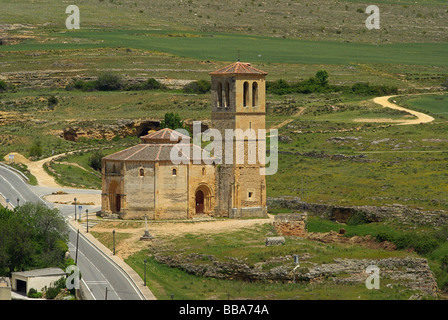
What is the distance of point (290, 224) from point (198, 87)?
6527 centimetres

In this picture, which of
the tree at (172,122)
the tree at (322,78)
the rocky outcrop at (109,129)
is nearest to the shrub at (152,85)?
the tree at (322,78)

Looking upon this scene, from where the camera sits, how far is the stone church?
7725cm

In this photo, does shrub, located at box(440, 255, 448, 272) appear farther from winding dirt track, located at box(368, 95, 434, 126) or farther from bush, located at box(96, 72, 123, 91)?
bush, located at box(96, 72, 123, 91)

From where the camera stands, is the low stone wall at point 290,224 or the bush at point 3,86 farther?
the bush at point 3,86

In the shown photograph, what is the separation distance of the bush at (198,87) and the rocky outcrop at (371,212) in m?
53.3

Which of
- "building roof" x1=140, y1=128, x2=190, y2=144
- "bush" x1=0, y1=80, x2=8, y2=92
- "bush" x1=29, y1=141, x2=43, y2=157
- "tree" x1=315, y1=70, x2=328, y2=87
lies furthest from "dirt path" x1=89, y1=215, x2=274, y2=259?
"bush" x1=0, y1=80, x2=8, y2=92

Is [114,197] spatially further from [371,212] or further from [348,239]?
[371,212]

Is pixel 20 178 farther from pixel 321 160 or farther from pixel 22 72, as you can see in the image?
pixel 22 72

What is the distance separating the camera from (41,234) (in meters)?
69.9

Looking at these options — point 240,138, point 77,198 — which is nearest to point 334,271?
point 240,138

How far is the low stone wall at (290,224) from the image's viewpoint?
7469cm

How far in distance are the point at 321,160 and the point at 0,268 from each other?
134ft

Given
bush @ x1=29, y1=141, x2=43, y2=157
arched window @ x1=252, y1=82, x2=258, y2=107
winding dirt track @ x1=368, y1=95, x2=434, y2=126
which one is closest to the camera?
arched window @ x1=252, y1=82, x2=258, y2=107

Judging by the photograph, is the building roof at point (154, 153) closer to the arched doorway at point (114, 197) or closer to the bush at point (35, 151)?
the arched doorway at point (114, 197)
